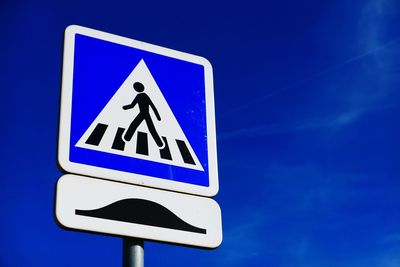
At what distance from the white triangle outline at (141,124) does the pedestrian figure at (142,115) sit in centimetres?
1

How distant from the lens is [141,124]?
1.91 metres

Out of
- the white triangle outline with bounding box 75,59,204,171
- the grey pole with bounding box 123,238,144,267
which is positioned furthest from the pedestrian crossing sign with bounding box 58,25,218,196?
the grey pole with bounding box 123,238,144,267

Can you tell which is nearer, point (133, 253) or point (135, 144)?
point (133, 253)

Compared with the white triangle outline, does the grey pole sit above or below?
below

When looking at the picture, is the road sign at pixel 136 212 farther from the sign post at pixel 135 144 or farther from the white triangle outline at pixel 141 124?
the white triangle outline at pixel 141 124

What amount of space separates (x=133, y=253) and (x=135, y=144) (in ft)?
1.33

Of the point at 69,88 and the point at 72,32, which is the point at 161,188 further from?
the point at 72,32

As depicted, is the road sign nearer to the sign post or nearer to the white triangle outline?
the sign post

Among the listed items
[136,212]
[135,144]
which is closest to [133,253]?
[136,212]

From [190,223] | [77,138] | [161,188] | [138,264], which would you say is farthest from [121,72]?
[138,264]

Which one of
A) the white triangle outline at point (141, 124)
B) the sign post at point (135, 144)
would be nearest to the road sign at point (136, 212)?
the sign post at point (135, 144)

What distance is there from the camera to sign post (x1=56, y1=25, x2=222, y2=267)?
167 cm

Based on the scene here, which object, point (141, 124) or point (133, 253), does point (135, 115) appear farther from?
point (133, 253)

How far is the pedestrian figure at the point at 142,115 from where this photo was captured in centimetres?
188
